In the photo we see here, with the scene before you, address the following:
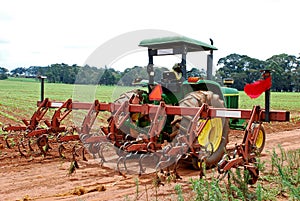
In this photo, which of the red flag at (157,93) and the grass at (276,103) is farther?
the grass at (276,103)

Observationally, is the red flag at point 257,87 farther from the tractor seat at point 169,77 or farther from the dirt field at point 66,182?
the tractor seat at point 169,77

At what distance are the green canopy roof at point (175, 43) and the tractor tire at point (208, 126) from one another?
897 mm

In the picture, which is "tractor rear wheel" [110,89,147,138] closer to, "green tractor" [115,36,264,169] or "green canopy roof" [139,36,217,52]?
"green tractor" [115,36,264,169]

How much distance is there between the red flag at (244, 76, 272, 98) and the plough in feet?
0.31

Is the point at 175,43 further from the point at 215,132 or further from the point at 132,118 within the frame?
the point at 215,132

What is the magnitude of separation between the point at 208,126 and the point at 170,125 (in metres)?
0.64

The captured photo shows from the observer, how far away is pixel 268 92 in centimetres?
477

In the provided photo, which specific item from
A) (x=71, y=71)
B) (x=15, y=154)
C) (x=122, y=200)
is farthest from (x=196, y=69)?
(x=71, y=71)

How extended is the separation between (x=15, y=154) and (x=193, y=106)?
138 inches

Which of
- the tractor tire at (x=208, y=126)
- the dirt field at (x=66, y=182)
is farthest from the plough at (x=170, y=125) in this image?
the dirt field at (x=66, y=182)

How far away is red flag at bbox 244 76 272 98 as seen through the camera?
186 inches

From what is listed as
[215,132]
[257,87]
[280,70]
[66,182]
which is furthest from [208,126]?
[280,70]

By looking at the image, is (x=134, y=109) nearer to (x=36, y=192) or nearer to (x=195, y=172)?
(x=195, y=172)

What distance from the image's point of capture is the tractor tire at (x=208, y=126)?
5.49 m
